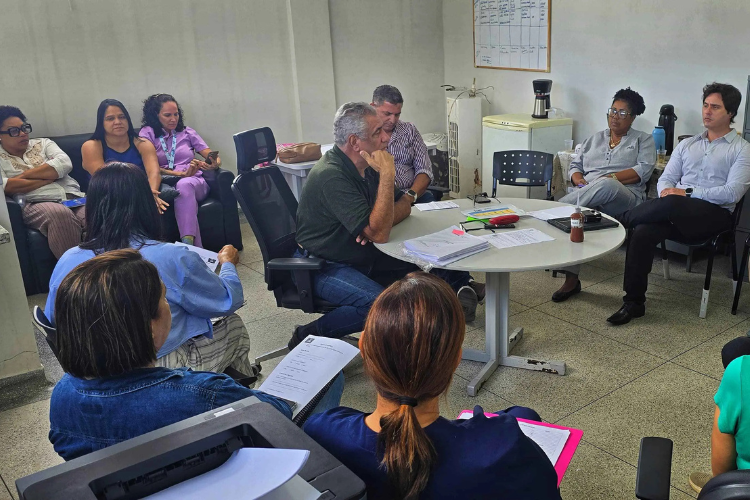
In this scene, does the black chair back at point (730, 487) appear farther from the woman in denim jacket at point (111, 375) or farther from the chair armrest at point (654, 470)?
the woman in denim jacket at point (111, 375)

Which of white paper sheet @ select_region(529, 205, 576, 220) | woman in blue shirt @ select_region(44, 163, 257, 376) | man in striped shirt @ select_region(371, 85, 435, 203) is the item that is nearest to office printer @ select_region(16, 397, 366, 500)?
woman in blue shirt @ select_region(44, 163, 257, 376)

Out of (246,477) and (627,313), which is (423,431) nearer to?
(246,477)

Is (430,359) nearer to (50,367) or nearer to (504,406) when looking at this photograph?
(504,406)

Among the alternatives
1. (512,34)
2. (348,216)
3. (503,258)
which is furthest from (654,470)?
(512,34)

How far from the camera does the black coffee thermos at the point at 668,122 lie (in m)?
4.77

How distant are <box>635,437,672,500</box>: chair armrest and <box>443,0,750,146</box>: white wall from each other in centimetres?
380

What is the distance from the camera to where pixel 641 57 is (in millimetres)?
5109

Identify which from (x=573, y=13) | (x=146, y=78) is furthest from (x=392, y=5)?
(x=146, y=78)

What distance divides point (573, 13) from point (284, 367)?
458 cm

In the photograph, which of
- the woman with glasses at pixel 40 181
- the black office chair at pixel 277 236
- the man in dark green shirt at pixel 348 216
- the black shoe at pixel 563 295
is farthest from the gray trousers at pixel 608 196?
the woman with glasses at pixel 40 181

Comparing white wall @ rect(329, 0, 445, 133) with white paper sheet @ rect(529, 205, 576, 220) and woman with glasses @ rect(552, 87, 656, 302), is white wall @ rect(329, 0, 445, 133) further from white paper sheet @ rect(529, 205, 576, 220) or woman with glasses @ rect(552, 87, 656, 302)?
white paper sheet @ rect(529, 205, 576, 220)

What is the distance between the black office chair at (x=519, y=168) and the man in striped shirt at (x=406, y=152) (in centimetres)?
45

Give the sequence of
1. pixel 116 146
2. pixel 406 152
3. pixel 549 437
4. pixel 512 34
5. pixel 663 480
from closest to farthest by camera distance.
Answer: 1. pixel 663 480
2. pixel 549 437
3. pixel 406 152
4. pixel 116 146
5. pixel 512 34

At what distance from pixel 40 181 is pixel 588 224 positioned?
360cm
